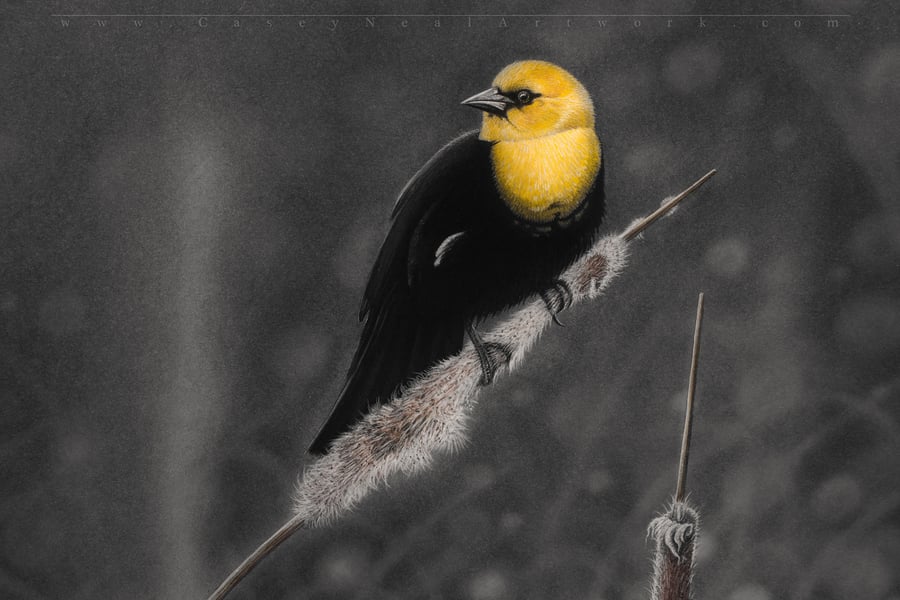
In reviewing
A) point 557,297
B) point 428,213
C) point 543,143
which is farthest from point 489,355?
point 543,143

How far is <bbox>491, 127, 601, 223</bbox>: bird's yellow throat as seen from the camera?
130 centimetres

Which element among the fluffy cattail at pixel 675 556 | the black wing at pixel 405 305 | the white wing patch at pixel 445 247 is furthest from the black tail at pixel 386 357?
the fluffy cattail at pixel 675 556

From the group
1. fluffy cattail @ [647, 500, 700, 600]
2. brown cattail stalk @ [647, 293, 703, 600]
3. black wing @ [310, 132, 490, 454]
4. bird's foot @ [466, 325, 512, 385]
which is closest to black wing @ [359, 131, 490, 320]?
black wing @ [310, 132, 490, 454]

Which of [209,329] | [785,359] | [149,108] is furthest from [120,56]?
[785,359]

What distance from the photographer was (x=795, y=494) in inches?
56.9

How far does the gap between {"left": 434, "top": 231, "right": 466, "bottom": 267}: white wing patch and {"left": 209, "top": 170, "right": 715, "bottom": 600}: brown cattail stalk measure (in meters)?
0.17

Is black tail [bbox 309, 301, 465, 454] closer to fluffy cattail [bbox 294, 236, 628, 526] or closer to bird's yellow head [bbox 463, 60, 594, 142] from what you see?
fluffy cattail [bbox 294, 236, 628, 526]

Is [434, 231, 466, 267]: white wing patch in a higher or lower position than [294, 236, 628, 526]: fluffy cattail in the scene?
higher

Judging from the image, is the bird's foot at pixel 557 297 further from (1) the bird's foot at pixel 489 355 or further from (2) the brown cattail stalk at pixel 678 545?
(2) the brown cattail stalk at pixel 678 545

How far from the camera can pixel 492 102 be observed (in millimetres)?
1352

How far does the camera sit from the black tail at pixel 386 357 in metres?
1.37

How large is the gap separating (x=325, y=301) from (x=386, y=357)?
164 millimetres

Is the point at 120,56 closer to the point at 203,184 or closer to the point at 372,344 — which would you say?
the point at 203,184

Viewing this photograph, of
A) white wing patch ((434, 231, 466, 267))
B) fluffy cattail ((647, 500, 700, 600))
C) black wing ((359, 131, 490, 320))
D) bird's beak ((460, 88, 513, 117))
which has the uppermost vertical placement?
bird's beak ((460, 88, 513, 117))
